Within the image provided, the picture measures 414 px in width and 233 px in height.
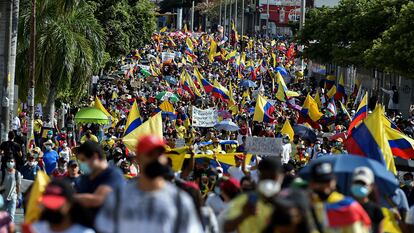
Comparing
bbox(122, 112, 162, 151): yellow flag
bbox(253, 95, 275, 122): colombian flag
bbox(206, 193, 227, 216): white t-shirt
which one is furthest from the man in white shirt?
bbox(206, 193, 227, 216): white t-shirt

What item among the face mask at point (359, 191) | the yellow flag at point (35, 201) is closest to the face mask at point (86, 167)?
the yellow flag at point (35, 201)

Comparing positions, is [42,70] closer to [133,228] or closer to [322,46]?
[133,228]

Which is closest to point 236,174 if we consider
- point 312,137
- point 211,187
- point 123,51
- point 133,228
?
point 211,187

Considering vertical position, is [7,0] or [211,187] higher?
[7,0]

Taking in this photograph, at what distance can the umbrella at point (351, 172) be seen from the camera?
1082 cm

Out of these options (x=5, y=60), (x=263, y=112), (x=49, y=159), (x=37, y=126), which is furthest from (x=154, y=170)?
(x=263, y=112)

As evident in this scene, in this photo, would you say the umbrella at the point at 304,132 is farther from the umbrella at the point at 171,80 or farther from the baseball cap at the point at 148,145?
the umbrella at the point at 171,80

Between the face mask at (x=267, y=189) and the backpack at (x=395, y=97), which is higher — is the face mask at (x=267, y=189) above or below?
above

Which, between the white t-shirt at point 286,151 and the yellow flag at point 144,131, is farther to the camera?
the white t-shirt at point 286,151

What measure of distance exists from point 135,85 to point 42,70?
2645 cm

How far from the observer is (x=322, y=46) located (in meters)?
62.7

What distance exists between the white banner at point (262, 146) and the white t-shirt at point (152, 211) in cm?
1039

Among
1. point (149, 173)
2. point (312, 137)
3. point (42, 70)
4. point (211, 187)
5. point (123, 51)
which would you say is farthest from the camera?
point (123, 51)

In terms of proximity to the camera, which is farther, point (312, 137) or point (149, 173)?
point (312, 137)
